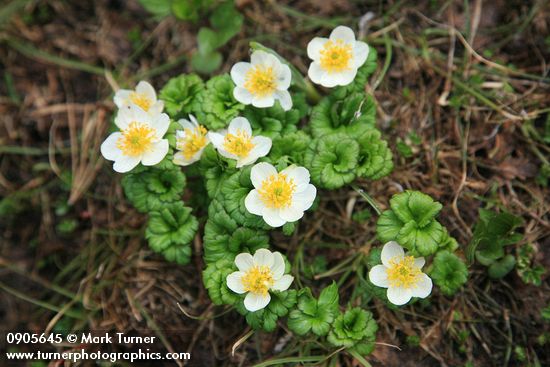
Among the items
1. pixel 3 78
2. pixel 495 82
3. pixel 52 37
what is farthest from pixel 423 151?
pixel 3 78

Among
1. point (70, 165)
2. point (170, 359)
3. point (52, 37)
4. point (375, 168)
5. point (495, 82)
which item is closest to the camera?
point (375, 168)

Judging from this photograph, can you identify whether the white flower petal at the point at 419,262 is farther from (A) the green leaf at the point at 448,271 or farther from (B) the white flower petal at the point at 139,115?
(B) the white flower petal at the point at 139,115

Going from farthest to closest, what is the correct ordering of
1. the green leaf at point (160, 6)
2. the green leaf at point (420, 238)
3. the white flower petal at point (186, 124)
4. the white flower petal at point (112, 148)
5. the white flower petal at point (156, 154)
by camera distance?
1. the green leaf at point (160, 6)
2. the white flower petal at point (186, 124)
3. the white flower petal at point (112, 148)
4. the white flower petal at point (156, 154)
5. the green leaf at point (420, 238)

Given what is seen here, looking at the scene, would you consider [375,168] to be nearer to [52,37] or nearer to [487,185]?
[487,185]

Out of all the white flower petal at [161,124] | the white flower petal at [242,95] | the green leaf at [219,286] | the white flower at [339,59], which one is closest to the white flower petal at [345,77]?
the white flower at [339,59]

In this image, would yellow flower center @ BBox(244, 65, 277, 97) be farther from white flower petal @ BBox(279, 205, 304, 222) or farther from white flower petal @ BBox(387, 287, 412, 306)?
white flower petal @ BBox(387, 287, 412, 306)
